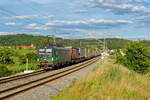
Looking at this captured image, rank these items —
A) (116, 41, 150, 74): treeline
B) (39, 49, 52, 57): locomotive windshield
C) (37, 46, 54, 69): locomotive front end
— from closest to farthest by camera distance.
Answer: (116, 41, 150, 74): treeline
(37, 46, 54, 69): locomotive front end
(39, 49, 52, 57): locomotive windshield

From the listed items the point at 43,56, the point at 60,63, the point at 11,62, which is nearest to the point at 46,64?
the point at 43,56

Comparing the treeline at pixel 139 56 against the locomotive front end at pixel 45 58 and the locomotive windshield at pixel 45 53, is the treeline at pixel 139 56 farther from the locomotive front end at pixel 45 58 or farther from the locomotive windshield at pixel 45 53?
the locomotive windshield at pixel 45 53

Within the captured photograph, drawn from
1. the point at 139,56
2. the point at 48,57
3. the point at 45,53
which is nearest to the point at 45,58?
the point at 48,57

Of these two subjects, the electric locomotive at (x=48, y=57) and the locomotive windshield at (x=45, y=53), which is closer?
the electric locomotive at (x=48, y=57)

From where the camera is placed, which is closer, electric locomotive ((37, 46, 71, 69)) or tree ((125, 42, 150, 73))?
tree ((125, 42, 150, 73))

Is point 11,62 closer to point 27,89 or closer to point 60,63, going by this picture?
point 60,63

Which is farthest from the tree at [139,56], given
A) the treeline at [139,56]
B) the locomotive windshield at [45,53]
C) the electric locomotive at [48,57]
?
the locomotive windshield at [45,53]

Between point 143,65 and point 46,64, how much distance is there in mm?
10712

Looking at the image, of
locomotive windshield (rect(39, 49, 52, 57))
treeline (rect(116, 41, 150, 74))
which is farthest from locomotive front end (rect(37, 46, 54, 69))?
treeline (rect(116, 41, 150, 74))

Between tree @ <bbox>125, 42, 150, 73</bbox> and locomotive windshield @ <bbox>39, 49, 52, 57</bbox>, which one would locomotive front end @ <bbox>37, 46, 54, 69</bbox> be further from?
tree @ <bbox>125, 42, 150, 73</bbox>

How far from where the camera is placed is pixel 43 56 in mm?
22219

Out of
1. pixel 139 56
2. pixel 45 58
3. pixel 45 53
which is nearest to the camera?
pixel 139 56

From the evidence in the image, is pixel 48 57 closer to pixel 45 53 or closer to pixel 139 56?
pixel 45 53

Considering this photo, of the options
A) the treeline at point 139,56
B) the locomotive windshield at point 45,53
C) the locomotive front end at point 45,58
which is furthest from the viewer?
the locomotive windshield at point 45,53
